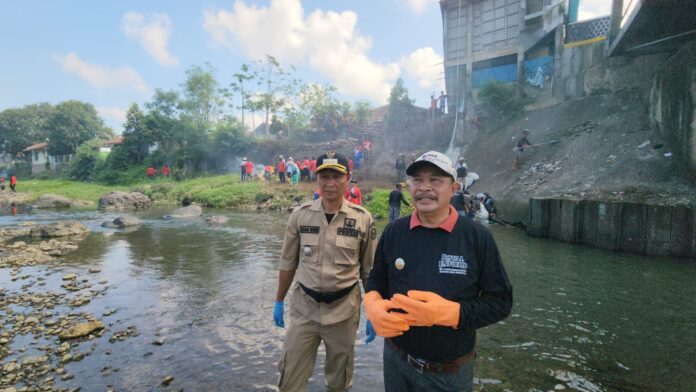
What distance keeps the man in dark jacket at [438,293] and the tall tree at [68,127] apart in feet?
195

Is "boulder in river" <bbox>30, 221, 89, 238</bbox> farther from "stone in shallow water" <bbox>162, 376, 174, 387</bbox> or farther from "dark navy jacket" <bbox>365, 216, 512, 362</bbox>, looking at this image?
"dark navy jacket" <bbox>365, 216, 512, 362</bbox>

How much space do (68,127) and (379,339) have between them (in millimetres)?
58155

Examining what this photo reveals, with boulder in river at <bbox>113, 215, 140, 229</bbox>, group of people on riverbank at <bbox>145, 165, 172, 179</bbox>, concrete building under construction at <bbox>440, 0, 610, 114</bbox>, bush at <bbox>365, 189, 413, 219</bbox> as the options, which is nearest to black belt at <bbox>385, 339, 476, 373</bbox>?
bush at <bbox>365, 189, 413, 219</bbox>

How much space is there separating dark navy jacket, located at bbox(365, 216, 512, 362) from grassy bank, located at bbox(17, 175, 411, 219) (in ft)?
45.9

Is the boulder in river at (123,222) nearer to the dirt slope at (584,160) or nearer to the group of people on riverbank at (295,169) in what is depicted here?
the group of people on riverbank at (295,169)

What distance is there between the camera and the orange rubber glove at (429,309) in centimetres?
179

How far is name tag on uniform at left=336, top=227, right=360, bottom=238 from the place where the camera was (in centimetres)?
299

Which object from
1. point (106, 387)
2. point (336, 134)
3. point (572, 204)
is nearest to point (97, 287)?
point (106, 387)

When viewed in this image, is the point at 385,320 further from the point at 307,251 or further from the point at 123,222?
the point at 123,222

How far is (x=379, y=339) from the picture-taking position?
4945mm

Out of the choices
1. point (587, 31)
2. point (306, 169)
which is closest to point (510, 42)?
point (587, 31)

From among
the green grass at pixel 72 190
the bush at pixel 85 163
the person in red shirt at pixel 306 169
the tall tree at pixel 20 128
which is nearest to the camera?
the person in red shirt at pixel 306 169

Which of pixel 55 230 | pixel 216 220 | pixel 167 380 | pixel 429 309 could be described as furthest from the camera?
pixel 216 220

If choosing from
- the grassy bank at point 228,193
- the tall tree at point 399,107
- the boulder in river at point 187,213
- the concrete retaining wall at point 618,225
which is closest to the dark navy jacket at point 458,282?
the concrete retaining wall at point 618,225
